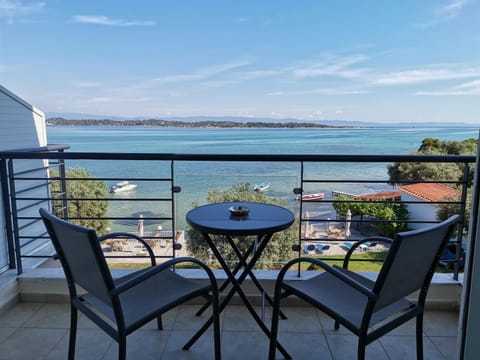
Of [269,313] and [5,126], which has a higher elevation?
[5,126]

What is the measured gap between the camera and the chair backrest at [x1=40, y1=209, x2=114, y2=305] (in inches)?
48.1

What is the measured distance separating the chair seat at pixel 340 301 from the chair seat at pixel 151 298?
1.68 ft

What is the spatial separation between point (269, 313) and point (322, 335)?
412 millimetres

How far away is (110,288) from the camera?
127 cm

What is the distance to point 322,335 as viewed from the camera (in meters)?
2.08


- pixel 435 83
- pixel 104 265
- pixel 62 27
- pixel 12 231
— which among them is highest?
pixel 62 27

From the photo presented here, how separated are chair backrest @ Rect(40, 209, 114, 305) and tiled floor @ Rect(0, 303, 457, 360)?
28.2 inches

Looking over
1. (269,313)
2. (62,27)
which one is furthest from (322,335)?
(62,27)

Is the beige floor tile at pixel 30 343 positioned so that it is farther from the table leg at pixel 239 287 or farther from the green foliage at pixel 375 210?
the green foliage at pixel 375 210

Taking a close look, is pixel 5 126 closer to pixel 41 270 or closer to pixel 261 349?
pixel 41 270

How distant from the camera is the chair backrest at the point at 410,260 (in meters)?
1.19

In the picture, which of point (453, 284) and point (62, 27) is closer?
point (453, 284)

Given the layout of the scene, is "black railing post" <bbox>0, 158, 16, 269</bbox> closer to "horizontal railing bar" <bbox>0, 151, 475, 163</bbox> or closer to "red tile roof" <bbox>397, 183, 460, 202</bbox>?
"horizontal railing bar" <bbox>0, 151, 475, 163</bbox>

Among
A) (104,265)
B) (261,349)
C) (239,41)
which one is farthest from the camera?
(239,41)
